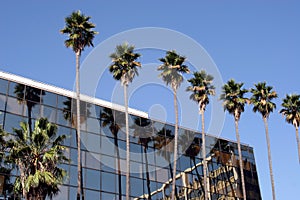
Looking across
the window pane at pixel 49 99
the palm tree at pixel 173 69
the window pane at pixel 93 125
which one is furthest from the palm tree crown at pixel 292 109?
the window pane at pixel 49 99

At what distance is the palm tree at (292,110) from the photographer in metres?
56.6

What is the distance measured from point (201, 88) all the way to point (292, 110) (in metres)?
12.8

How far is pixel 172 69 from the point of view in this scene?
163 feet

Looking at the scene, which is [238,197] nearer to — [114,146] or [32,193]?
[114,146]

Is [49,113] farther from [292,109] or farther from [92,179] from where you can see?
[292,109]

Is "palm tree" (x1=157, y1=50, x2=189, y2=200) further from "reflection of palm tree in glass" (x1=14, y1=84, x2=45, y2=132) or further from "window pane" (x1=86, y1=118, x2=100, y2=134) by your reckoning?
"reflection of palm tree in glass" (x1=14, y1=84, x2=45, y2=132)

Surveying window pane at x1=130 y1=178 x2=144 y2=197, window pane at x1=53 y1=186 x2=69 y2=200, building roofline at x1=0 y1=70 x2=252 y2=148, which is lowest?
window pane at x1=53 y1=186 x2=69 y2=200

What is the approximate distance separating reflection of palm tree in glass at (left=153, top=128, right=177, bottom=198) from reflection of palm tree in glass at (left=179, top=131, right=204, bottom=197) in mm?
1715

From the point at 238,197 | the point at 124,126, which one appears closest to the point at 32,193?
the point at 124,126

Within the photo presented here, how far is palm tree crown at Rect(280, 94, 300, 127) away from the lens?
5659 cm

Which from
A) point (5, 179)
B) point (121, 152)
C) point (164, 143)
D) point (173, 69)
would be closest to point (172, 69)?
point (173, 69)

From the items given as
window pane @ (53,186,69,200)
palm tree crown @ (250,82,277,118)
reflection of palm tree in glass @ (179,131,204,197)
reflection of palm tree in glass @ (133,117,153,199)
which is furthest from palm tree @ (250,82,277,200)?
window pane @ (53,186,69,200)

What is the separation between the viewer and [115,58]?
154 feet

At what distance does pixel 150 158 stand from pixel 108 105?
299 inches
